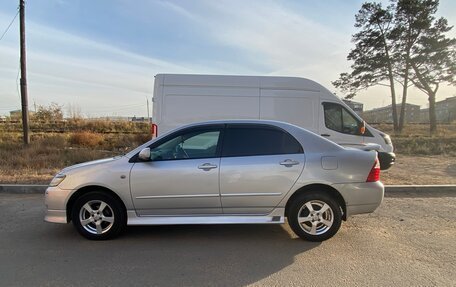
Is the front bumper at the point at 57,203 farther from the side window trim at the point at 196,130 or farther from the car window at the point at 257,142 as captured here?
the car window at the point at 257,142

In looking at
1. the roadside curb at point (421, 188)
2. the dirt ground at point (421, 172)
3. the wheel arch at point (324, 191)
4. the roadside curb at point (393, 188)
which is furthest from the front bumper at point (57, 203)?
the dirt ground at point (421, 172)

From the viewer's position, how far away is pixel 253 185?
4.55 metres

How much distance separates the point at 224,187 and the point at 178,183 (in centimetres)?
61

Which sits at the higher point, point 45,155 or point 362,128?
point 362,128

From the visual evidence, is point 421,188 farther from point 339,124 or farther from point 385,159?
point 339,124

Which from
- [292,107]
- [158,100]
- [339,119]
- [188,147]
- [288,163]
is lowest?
[288,163]

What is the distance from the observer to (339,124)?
28.1 ft

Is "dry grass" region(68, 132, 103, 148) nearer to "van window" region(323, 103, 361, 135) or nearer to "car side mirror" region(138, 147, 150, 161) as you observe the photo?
"van window" region(323, 103, 361, 135)

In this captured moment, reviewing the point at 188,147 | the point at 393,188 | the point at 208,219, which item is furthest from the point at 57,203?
the point at 393,188

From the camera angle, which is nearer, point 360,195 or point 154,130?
point 360,195

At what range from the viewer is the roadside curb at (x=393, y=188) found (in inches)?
297

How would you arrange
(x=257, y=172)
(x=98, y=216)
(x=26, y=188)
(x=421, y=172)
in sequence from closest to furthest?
(x=257, y=172)
(x=98, y=216)
(x=26, y=188)
(x=421, y=172)

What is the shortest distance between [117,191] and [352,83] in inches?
1206

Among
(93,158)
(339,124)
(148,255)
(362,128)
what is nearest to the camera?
(148,255)
